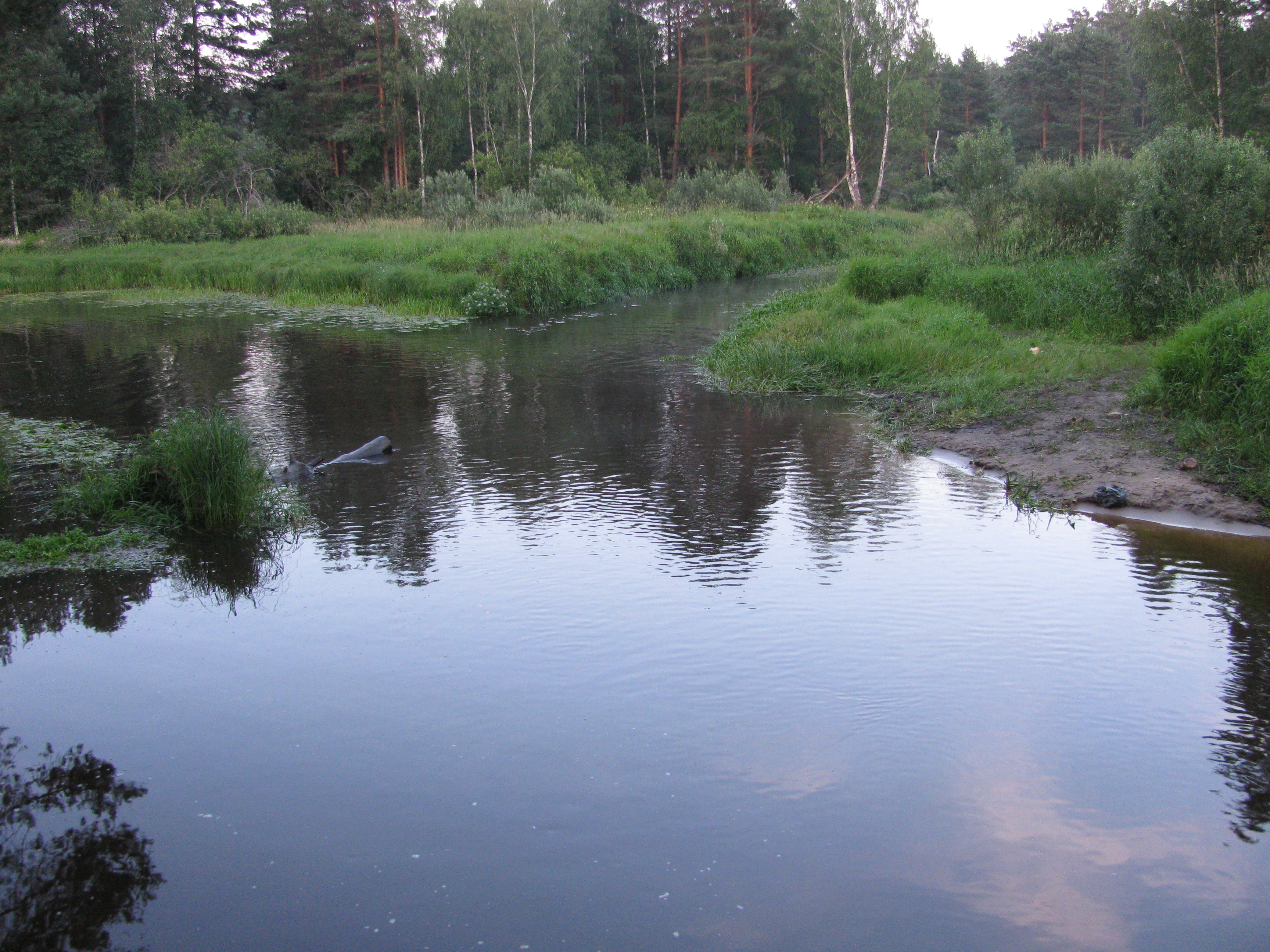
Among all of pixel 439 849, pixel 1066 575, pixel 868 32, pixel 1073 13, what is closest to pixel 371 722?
pixel 439 849

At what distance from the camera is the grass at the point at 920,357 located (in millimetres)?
11391

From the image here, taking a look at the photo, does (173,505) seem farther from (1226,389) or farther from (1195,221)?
(1195,221)

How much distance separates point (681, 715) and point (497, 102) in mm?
41550

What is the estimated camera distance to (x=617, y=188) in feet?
135

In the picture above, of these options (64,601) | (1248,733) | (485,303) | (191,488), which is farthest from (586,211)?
(1248,733)

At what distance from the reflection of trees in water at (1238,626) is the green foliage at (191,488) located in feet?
21.7

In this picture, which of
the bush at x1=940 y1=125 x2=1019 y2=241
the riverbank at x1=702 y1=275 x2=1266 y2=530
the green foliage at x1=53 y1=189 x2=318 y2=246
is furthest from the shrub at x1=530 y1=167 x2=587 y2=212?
the riverbank at x1=702 y1=275 x2=1266 y2=530

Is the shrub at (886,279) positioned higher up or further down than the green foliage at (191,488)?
higher up

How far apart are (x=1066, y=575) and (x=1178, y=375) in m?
4.21

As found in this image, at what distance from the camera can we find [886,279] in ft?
54.5

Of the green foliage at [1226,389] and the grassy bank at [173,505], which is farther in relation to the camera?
the green foliage at [1226,389]

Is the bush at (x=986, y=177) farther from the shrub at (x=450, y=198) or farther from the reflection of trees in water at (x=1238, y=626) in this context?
the shrub at (x=450, y=198)

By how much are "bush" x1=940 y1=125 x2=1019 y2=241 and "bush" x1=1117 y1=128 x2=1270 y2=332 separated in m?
6.11


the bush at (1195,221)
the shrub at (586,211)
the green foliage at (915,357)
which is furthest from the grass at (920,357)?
the shrub at (586,211)
